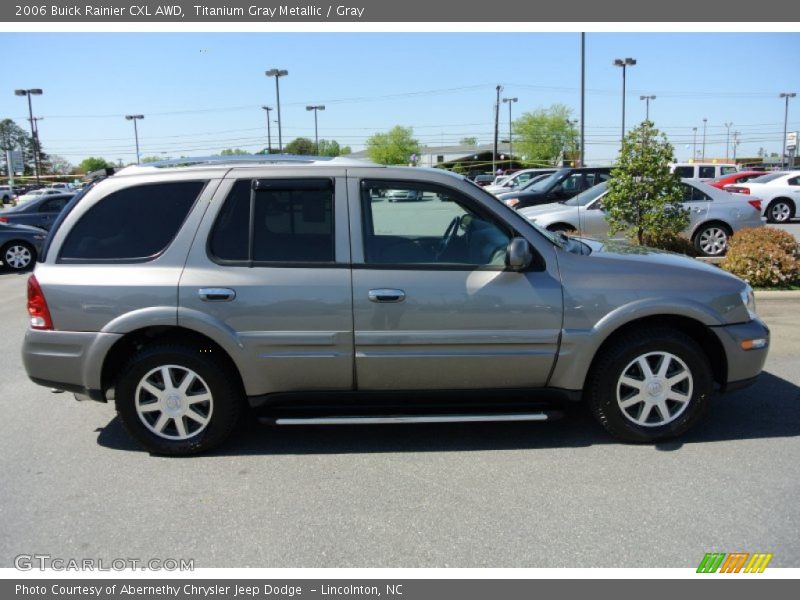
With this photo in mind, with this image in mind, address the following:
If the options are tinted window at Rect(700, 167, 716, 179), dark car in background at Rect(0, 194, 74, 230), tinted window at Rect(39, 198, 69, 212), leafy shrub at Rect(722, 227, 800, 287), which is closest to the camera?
leafy shrub at Rect(722, 227, 800, 287)

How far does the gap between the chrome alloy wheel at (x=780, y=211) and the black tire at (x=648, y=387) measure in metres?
18.6

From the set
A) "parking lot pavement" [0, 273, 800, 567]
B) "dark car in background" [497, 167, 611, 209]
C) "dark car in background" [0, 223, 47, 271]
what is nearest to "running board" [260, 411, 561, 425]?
"parking lot pavement" [0, 273, 800, 567]

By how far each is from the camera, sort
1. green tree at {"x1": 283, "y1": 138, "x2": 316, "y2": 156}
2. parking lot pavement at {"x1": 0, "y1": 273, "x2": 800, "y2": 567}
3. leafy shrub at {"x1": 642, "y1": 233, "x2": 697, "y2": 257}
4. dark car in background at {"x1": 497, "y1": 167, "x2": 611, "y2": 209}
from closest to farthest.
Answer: parking lot pavement at {"x1": 0, "y1": 273, "x2": 800, "y2": 567} → leafy shrub at {"x1": 642, "y1": 233, "x2": 697, "y2": 257} → dark car in background at {"x1": 497, "y1": 167, "x2": 611, "y2": 209} → green tree at {"x1": 283, "y1": 138, "x2": 316, "y2": 156}

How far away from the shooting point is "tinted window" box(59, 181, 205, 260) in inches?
164

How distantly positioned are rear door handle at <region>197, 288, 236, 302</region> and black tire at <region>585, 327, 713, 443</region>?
2.33 meters

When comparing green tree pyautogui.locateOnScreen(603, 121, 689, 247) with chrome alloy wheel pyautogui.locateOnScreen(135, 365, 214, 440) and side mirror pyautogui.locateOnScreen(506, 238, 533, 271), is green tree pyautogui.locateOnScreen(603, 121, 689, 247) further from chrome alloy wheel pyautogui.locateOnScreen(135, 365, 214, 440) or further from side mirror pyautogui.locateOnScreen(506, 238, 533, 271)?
chrome alloy wheel pyautogui.locateOnScreen(135, 365, 214, 440)

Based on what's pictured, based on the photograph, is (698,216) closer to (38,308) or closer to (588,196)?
(588,196)

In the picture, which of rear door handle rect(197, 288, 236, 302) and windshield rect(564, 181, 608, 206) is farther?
windshield rect(564, 181, 608, 206)

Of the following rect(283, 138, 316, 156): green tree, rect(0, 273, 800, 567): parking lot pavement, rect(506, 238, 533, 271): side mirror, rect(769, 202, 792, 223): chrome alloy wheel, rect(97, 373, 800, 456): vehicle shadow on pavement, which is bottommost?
rect(0, 273, 800, 567): parking lot pavement

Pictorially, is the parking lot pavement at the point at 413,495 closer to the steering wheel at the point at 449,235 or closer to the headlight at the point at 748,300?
the headlight at the point at 748,300

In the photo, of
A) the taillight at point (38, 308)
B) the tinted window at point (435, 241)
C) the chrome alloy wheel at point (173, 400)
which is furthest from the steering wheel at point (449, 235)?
the taillight at point (38, 308)

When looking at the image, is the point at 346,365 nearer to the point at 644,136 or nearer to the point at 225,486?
the point at 225,486

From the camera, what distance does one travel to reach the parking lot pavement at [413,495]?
3217 mm

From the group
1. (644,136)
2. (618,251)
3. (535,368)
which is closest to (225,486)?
(535,368)
